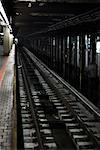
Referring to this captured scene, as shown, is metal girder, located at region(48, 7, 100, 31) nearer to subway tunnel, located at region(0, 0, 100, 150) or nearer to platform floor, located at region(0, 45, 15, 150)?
subway tunnel, located at region(0, 0, 100, 150)

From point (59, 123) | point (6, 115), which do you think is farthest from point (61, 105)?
point (6, 115)

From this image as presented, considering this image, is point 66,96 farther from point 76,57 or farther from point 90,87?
point 76,57

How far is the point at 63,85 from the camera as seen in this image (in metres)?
15.3

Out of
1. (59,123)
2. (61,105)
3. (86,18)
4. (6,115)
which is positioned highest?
(86,18)

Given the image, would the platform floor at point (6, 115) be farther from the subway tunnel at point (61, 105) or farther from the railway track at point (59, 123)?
the railway track at point (59, 123)

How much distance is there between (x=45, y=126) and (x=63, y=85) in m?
6.58

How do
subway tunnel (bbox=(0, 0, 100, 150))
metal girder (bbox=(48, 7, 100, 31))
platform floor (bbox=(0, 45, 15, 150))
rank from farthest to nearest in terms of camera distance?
metal girder (bbox=(48, 7, 100, 31)) < subway tunnel (bbox=(0, 0, 100, 150)) < platform floor (bbox=(0, 45, 15, 150))

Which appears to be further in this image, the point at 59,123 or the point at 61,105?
the point at 61,105

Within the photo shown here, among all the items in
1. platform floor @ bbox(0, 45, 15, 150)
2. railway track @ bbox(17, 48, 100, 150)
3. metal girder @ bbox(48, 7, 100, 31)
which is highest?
metal girder @ bbox(48, 7, 100, 31)

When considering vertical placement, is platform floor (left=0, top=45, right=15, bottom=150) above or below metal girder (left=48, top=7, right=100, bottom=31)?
below

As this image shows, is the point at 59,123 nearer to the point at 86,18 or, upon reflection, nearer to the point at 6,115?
the point at 6,115

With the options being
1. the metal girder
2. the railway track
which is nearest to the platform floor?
the railway track

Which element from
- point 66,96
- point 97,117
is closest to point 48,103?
point 66,96

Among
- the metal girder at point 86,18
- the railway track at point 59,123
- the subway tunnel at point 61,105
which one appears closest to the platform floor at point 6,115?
the subway tunnel at point 61,105
